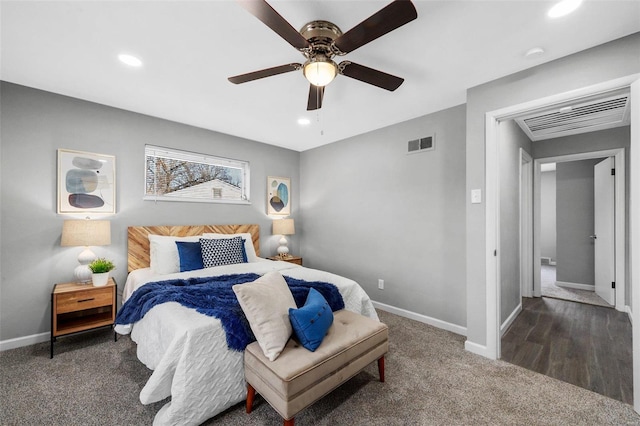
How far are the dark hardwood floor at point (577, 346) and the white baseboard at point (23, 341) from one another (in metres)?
4.43

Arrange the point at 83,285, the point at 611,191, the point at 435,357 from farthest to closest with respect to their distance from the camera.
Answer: the point at 611,191
the point at 83,285
the point at 435,357

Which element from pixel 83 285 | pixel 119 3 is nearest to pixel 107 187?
pixel 83 285

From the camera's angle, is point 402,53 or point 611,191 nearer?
point 402,53

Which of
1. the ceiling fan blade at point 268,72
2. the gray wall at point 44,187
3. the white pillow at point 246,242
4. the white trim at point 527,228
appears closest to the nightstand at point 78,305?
the gray wall at point 44,187

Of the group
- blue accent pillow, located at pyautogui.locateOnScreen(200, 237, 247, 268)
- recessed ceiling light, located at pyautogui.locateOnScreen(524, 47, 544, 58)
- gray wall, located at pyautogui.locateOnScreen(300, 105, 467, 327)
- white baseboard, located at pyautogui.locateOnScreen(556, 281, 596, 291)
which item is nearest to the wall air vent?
gray wall, located at pyautogui.locateOnScreen(300, 105, 467, 327)

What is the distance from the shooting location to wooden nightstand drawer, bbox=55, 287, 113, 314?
2441 mm

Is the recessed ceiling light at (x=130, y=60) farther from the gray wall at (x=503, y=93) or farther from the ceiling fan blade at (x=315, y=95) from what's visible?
the gray wall at (x=503, y=93)

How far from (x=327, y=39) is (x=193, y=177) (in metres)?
2.82

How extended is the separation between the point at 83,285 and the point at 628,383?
4749 millimetres

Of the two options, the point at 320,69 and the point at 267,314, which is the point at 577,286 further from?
the point at 320,69

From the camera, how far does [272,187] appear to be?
463 centimetres

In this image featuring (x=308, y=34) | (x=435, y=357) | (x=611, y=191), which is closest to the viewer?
(x=308, y=34)

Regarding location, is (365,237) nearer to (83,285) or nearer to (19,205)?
(83,285)

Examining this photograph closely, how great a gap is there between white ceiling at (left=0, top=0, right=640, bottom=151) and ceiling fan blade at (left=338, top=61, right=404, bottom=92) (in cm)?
26
